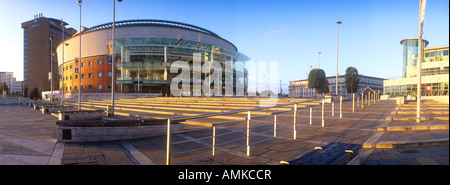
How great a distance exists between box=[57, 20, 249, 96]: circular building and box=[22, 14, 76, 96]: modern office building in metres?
53.4

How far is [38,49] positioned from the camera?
96.8m

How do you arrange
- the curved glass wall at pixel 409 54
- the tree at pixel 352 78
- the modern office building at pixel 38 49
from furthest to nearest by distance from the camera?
the modern office building at pixel 38 49 → the tree at pixel 352 78 → the curved glass wall at pixel 409 54

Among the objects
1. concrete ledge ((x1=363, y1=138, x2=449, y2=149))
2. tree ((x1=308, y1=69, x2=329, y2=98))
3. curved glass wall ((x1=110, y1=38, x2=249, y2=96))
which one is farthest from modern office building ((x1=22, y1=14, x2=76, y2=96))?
concrete ledge ((x1=363, y1=138, x2=449, y2=149))

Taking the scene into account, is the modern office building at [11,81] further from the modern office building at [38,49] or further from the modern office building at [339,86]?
the modern office building at [339,86]

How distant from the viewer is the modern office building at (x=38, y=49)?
95188 mm

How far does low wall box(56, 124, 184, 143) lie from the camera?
6407 mm

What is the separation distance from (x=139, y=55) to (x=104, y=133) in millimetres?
48874

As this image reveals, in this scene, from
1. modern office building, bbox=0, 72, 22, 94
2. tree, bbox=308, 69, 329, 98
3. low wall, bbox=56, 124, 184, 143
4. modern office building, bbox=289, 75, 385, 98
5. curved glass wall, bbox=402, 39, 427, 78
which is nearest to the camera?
low wall, bbox=56, 124, 184, 143

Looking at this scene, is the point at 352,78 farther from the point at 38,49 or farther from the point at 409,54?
the point at 38,49

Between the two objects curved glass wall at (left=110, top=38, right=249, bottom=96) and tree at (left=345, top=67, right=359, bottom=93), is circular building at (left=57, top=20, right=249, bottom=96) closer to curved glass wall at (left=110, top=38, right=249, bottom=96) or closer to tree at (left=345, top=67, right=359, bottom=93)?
curved glass wall at (left=110, top=38, right=249, bottom=96)

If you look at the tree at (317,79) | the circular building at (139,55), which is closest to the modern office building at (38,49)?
the circular building at (139,55)
